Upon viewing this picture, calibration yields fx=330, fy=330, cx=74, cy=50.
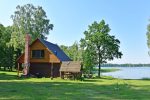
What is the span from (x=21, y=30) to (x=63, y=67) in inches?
1101

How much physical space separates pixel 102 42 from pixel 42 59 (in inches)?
576

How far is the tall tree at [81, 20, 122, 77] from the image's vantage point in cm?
6288

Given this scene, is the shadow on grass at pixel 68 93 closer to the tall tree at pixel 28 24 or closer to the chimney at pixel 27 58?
the chimney at pixel 27 58

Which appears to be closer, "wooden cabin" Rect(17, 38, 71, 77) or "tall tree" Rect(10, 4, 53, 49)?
"wooden cabin" Rect(17, 38, 71, 77)

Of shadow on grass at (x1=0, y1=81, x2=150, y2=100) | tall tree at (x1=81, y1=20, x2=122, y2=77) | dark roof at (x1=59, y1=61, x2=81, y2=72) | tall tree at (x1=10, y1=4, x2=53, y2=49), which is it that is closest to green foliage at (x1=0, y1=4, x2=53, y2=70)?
tall tree at (x1=10, y1=4, x2=53, y2=49)

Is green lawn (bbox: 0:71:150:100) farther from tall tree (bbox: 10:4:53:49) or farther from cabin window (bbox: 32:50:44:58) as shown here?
tall tree (bbox: 10:4:53:49)

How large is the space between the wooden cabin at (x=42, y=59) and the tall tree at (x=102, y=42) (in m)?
12.0

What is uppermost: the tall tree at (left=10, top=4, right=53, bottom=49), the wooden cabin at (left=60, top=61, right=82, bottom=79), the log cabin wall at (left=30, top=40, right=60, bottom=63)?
the tall tree at (left=10, top=4, right=53, bottom=49)

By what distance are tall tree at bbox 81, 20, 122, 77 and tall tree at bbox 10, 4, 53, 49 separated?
582 inches

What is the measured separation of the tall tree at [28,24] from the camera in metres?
73.3

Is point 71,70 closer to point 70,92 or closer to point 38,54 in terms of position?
point 38,54

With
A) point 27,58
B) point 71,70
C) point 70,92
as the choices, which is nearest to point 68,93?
point 70,92

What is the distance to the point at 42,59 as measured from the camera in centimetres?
5294

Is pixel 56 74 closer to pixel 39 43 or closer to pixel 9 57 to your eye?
pixel 39 43
